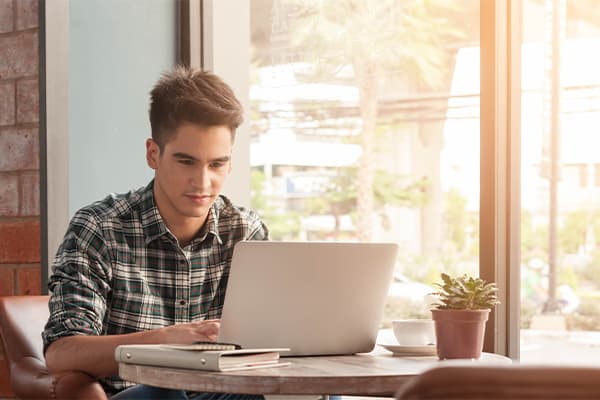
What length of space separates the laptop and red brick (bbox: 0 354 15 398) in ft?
4.72

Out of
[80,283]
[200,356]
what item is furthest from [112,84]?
[200,356]

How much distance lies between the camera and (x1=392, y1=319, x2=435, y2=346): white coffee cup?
6.04 ft

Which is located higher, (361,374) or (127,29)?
(127,29)

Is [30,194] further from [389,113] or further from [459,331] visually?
[459,331]

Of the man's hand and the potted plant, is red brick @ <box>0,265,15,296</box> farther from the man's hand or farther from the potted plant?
the potted plant

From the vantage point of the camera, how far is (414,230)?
15.1 ft

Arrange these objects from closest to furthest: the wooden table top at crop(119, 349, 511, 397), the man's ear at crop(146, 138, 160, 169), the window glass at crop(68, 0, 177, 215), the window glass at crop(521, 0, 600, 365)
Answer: the wooden table top at crop(119, 349, 511, 397) → the man's ear at crop(146, 138, 160, 169) → the window glass at crop(521, 0, 600, 365) → the window glass at crop(68, 0, 177, 215)

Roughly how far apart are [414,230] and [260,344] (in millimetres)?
2983

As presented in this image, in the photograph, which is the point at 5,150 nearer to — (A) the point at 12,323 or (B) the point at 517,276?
(A) the point at 12,323

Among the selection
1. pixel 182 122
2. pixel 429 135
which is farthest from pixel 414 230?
pixel 182 122

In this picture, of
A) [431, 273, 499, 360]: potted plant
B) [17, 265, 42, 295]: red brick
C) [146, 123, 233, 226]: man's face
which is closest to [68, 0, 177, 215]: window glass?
[17, 265, 42, 295]: red brick

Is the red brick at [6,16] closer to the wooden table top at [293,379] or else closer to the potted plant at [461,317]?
the wooden table top at [293,379]

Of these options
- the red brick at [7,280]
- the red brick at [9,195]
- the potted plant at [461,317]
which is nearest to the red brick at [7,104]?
the red brick at [9,195]

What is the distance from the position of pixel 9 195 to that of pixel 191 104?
3.40 ft
